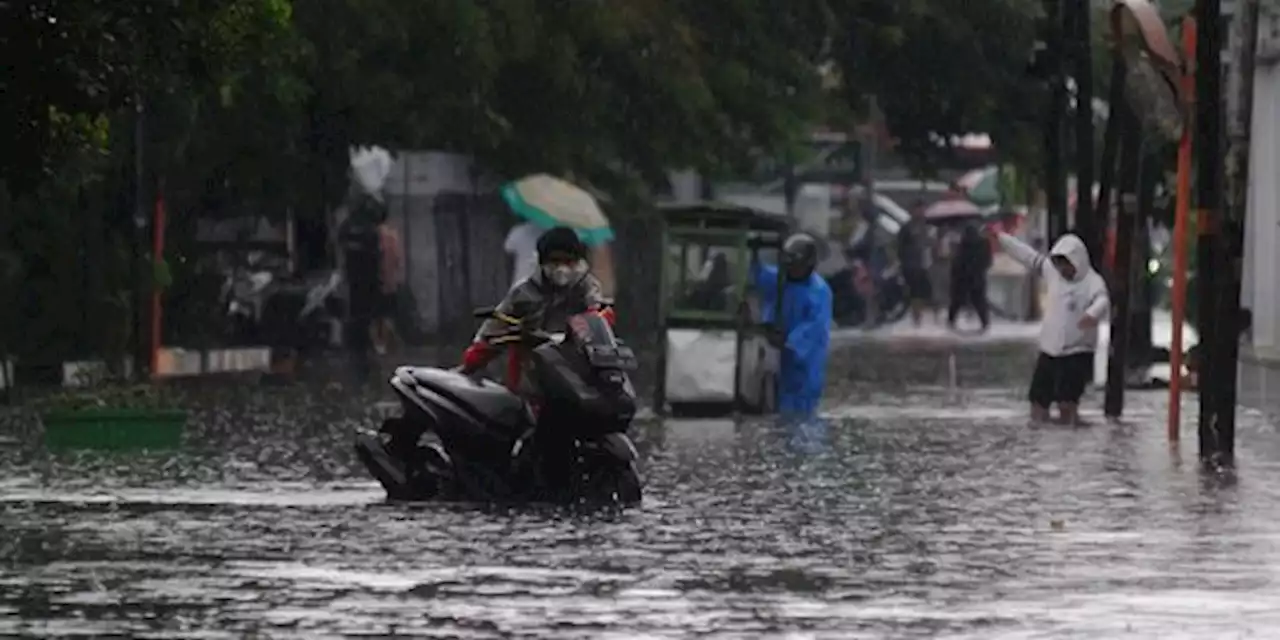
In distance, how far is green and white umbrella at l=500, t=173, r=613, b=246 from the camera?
142 feet

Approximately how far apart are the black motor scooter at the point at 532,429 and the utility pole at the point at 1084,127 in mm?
13857

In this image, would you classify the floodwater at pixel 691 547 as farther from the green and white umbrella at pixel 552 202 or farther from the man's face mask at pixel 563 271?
the green and white umbrella at pixel 552 202

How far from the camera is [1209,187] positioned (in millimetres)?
22938

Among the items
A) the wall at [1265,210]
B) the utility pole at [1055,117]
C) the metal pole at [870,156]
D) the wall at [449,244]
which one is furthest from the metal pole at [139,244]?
the metal pole at [870,156]

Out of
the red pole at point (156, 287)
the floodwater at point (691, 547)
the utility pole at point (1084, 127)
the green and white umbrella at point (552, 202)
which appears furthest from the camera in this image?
the green and white umbrella at point (552, 202)

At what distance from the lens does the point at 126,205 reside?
3528cm

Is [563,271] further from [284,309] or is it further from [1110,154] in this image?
[284,309]

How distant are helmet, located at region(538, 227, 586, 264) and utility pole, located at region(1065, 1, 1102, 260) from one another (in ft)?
43.7

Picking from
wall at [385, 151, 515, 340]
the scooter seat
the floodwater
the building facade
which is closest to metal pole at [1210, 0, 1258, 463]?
the floodwater

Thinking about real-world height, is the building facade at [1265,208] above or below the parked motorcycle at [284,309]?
above

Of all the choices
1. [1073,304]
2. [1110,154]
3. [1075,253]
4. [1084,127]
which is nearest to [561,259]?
[1075,253]

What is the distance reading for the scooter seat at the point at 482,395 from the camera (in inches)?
765

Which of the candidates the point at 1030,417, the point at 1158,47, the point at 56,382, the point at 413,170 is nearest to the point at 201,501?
the point at 1158,47

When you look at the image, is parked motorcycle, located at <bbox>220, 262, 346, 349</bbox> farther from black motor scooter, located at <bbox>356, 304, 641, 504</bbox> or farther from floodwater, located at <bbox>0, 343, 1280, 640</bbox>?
black motor scooter, located at <bbox>356, 304, 641, 504</bbox>
